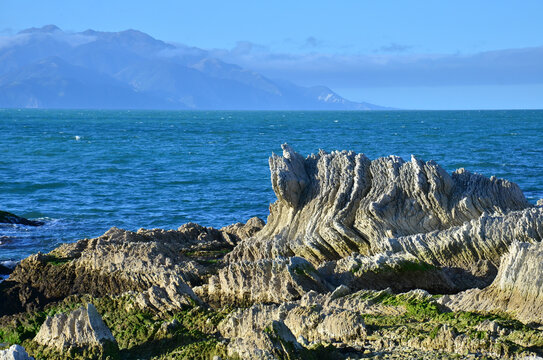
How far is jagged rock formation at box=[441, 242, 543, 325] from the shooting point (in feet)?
27.9

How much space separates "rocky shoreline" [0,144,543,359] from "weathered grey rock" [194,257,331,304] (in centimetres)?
2

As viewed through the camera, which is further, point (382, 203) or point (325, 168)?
point (325, 168)

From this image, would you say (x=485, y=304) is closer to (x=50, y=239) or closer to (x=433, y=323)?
(x=433, y=323)

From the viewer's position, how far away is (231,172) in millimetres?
Answer: 44250

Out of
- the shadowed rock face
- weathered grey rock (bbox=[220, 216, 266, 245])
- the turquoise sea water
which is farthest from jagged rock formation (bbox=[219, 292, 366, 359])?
the turquoise sea water

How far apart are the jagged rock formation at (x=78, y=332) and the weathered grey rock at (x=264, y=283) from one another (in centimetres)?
240

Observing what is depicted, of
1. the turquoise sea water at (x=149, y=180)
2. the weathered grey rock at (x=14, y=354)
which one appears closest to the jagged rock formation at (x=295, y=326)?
the weathered grey rock at (x=14, y=354)

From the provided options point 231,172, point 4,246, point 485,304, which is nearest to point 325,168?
point 485,304

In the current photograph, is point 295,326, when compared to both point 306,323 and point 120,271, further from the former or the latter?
point 120,271

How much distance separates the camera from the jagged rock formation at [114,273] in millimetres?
10086

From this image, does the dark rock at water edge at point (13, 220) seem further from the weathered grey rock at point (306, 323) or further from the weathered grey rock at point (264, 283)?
the weathered grey rock at point (306, 323)

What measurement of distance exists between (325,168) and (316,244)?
1.98 metres

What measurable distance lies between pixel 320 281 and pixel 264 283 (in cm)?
75

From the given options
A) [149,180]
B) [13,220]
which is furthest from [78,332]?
[149,180]
